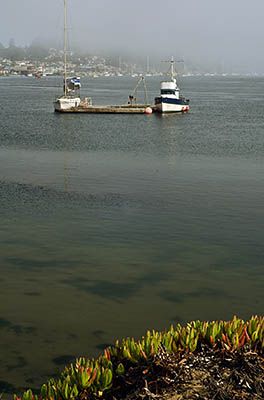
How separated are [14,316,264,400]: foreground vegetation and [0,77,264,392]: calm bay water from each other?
3.35 metres

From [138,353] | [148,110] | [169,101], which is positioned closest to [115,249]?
[138,353]

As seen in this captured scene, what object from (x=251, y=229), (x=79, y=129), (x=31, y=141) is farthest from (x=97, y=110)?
(x=251, y=229)

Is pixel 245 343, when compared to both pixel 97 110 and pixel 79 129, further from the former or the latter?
pixel 97 110

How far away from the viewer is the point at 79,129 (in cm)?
6322

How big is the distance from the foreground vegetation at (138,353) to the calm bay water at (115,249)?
335cm

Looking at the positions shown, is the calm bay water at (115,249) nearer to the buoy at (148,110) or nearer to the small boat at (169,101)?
the buoy at (148,110)

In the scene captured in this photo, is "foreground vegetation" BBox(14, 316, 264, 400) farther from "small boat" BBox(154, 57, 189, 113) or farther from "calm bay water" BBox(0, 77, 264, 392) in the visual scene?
"small boat" BBox(154, 57, 189, 113)

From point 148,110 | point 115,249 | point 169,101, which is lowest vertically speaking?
point 115,249

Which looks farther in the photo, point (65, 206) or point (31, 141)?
point (31, 141)

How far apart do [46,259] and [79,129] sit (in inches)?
1836

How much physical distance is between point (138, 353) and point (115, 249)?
10939 mm

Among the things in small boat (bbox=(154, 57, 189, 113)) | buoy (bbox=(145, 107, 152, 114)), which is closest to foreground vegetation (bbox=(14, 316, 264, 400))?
buoy (bbox=(145, 107, 152, 114))

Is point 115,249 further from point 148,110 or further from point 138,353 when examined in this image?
point 148,110

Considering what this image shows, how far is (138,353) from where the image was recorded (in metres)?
8.33
